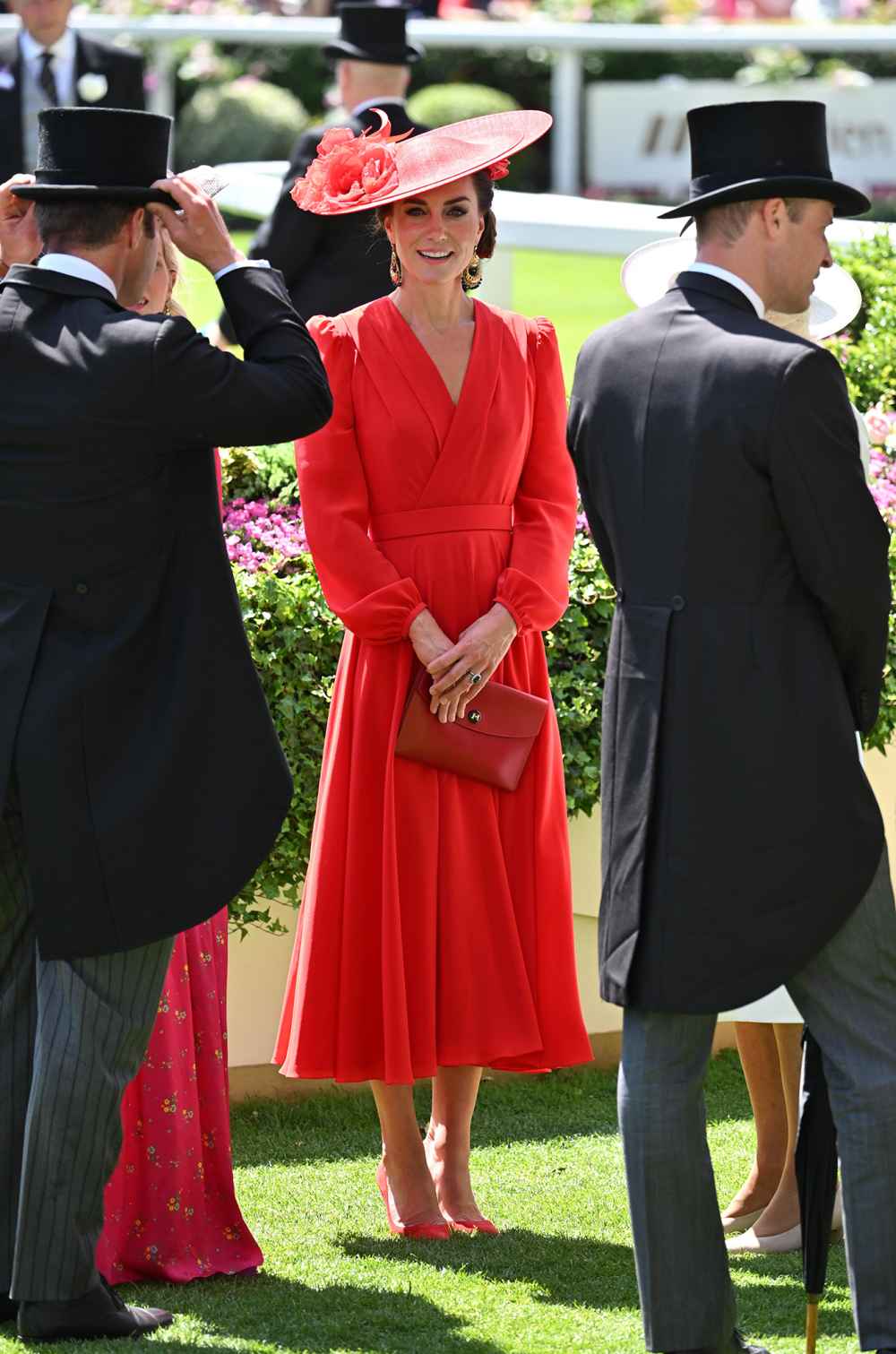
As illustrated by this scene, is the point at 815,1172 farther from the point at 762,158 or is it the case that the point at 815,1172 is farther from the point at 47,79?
the point at 47,79

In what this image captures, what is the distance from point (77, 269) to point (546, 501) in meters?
1.34

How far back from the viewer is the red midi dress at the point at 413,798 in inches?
176

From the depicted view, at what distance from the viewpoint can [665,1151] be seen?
346cm

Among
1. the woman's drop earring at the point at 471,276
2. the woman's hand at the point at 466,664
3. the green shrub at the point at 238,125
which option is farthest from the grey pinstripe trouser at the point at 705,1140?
the green shrub at the point at 238,125

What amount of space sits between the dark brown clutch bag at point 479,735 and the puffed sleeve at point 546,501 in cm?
16

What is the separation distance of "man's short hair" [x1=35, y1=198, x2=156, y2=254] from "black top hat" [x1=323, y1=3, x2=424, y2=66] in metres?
4.91

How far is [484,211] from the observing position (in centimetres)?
462

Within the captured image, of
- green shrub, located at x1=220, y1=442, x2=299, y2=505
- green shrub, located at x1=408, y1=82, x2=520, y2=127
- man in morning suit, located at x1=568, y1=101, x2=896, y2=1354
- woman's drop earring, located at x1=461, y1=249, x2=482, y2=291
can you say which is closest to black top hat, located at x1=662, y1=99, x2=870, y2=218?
man in morning suit, located at x1=568, y1=101, x2=896, y2=1354

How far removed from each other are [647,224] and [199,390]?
7520 millimetres

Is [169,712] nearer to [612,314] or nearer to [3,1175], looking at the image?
[3,1175]

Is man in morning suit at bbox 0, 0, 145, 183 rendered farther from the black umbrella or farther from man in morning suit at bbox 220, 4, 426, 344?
the black umbrella

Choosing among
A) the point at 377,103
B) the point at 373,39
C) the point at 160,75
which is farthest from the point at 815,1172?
the point at 160,75

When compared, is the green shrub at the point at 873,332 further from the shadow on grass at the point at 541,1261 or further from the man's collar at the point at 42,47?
the man's collar at the point at 42,47

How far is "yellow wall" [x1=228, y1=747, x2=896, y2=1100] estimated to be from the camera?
531cm
